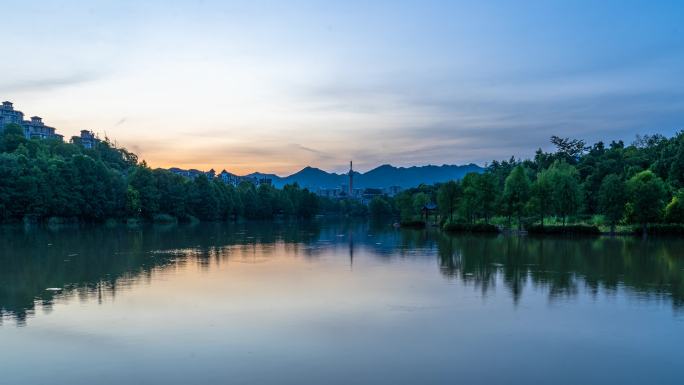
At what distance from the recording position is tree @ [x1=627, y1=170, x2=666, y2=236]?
144 ft

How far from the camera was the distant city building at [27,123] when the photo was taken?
126544 mm

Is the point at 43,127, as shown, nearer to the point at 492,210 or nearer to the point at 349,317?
the point at 492,210

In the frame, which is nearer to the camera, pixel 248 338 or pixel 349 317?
pixel 248 338

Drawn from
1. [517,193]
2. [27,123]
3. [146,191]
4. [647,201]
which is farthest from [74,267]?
[27,123]

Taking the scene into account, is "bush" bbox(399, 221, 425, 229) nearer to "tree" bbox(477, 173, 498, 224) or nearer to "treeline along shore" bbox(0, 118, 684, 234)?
"treeline along shore" bbox(0, 118, 684, 234)

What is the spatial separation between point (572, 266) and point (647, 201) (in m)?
24.8

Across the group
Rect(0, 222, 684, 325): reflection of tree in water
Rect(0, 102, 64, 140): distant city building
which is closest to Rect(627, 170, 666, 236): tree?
Rect(0, 222, 684, 325): reflection of tree in water

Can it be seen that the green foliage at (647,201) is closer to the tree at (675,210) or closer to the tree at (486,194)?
the tree at (675,210)

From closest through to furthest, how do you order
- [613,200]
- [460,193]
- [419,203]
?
[613,200] → [460,193] → [419,203]

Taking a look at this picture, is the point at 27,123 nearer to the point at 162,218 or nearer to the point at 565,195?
the point at 162,218

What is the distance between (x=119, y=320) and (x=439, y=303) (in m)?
8.84

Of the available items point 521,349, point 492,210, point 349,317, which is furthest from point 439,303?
point 492,210

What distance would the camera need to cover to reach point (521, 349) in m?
11.0

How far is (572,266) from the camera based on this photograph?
2445 centimetres
